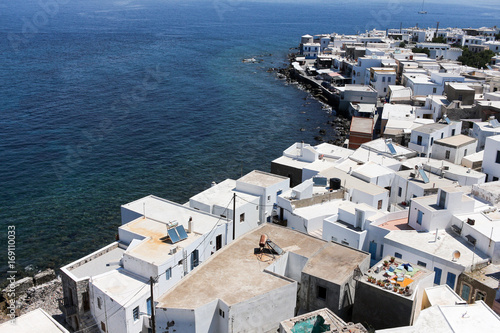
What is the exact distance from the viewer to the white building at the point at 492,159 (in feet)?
130

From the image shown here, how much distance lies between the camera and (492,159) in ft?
131

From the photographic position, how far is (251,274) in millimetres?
23781

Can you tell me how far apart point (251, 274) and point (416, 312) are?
8.15 metres

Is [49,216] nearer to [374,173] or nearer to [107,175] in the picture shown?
[107,175]

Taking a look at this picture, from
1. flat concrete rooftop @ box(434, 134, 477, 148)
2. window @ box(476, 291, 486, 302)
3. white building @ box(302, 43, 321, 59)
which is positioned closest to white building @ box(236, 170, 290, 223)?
window @ box(476, 291, 486, 302)

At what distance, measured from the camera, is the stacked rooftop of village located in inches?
834

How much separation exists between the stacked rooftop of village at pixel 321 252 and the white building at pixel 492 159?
0.13m

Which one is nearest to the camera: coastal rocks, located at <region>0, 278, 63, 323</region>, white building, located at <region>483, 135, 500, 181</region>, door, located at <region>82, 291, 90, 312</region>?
door, located at <region>82, 291, 90, 312</region>

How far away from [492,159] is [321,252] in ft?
76.1

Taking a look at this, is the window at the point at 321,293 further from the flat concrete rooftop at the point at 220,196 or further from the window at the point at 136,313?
the flat concrete rooftop at the point at 220,196

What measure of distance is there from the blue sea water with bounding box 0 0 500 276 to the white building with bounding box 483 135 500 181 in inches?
989

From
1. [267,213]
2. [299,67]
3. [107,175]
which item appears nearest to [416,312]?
[267,213]

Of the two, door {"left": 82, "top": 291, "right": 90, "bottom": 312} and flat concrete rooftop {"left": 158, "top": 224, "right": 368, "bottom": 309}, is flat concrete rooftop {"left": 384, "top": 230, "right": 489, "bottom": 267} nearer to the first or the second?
flat concrete rooftop {"left": 158, "top": 224, "right": 368, "bottom": 309}

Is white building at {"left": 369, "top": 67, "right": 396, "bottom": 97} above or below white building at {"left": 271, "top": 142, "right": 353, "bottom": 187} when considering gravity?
above
